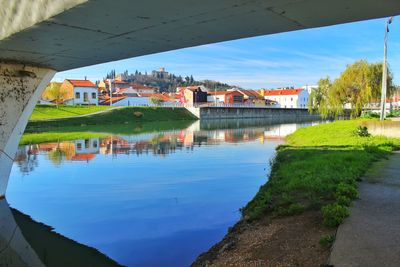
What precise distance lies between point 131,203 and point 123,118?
5467 cm

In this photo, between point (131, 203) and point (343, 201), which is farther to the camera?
point (131, 203)

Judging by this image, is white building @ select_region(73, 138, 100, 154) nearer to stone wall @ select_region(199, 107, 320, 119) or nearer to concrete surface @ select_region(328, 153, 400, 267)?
concrete surface @ select_region(328, 153, 400, 267)

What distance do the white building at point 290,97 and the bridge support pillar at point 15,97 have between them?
131 m

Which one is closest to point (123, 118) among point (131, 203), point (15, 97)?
point (131, 203)

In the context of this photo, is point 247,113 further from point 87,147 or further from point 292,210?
point 292,210

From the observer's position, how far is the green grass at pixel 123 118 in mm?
47669

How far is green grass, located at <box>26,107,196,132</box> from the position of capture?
156ft

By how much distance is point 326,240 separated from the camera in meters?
5.39

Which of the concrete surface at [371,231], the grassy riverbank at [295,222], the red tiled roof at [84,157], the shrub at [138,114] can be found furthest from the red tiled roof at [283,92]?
the concrete surface at [371,231]

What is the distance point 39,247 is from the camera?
782 cm

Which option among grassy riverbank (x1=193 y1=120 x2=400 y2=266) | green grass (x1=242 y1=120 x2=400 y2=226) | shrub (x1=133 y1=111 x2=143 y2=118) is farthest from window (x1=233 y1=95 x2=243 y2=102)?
grassy riverbank (x1=193 y1=120 x2=400 y2=266)

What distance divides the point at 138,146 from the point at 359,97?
82.3ft

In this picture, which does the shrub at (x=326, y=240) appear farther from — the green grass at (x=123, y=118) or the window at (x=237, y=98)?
the window at (x=237, y=98)

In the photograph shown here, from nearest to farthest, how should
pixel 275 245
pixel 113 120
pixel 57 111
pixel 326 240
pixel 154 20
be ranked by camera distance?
pixel 154 20 < pixel 326 240 < pixel 275 245 < pixel 57 111 < pixel 113 120
